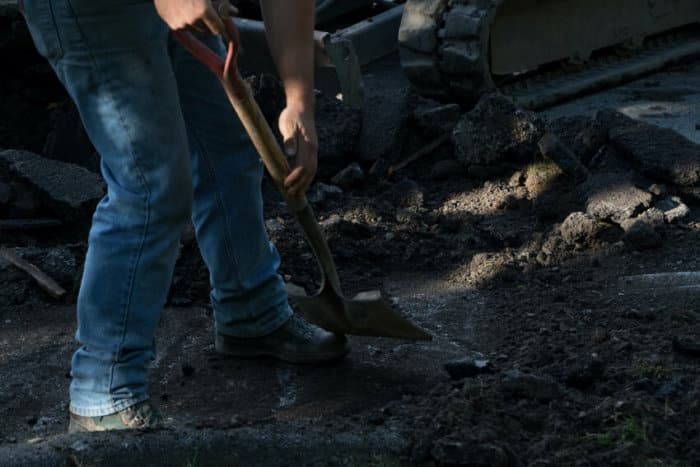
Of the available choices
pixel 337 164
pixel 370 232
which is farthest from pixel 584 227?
pixel 337 164

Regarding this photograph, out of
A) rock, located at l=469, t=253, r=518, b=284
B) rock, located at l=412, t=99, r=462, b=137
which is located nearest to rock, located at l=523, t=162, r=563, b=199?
rock, located at l=412, t=99, r=462, b=137

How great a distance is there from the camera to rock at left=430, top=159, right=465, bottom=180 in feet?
18.7

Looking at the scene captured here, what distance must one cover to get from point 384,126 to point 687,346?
284 centimetres

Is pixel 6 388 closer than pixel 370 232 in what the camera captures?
Yes

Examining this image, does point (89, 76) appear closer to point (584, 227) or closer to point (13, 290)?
point (13, 290)

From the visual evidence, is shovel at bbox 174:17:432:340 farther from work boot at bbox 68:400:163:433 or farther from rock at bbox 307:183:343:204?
rock at bbox 307:183:343:204

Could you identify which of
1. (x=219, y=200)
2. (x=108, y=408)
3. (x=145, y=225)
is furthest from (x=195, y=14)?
(x=108, y=408)

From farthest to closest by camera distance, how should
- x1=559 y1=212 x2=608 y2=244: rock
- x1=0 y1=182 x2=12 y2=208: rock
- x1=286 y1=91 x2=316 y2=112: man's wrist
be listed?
x1=0 y1=182 x2=12 y2=208: rock, x1=559 y1=212 x2=608 y2=244: rock, x1=286 y1=91 x2=316 y2=112: man's wrist

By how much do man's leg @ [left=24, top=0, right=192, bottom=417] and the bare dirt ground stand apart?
0.26 m

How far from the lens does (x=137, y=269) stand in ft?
10.2

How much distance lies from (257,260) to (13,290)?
1339 millimetres

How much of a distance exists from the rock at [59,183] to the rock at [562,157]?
2034 millimetres

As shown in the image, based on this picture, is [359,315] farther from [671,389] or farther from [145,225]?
[671,389]

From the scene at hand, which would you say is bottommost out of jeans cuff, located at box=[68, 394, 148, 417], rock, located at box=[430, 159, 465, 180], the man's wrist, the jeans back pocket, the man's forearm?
rock, located at box=[430, 159, 465, 180]
